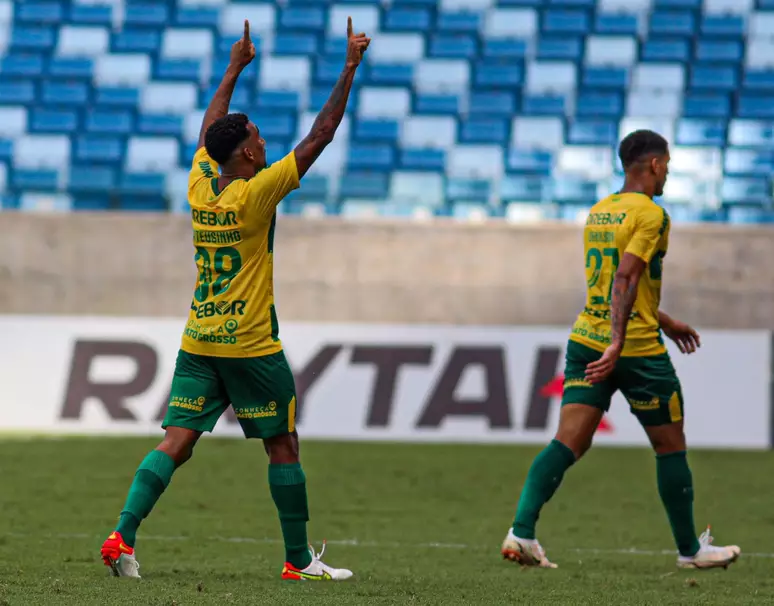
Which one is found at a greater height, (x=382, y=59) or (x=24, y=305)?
(x=382, y=59)

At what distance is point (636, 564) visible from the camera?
5.51 m

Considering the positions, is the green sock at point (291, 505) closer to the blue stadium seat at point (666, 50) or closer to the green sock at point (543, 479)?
the green sock at point (543, 479)

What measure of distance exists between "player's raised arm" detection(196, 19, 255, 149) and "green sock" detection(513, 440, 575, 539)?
6.11 ft

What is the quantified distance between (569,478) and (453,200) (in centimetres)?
570

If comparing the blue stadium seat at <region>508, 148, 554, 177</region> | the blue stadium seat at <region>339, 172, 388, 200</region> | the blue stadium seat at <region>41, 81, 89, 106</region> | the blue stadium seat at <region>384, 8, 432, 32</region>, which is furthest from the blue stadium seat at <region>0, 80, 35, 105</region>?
the blue stadium seat at <region>508, 148, 554, 177</region>

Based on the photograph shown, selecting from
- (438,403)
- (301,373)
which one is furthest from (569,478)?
(301,373)

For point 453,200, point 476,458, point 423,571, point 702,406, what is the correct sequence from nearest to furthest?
point 423,571
point 476,458
point 702,406
point 453,200

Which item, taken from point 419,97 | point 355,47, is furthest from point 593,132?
point 355,47

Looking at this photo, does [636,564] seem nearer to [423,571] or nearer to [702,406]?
[423,571]

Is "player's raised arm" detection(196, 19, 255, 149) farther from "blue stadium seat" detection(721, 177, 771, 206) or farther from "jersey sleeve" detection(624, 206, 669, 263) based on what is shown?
"blue stadium seat" detection(721, 177, 771, 206)

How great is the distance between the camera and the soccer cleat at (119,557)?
439cm

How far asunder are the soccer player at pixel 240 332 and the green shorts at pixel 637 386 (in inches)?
50.1

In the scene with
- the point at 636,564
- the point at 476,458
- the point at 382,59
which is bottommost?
the point at 476,458

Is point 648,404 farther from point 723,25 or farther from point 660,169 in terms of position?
point 723,25
